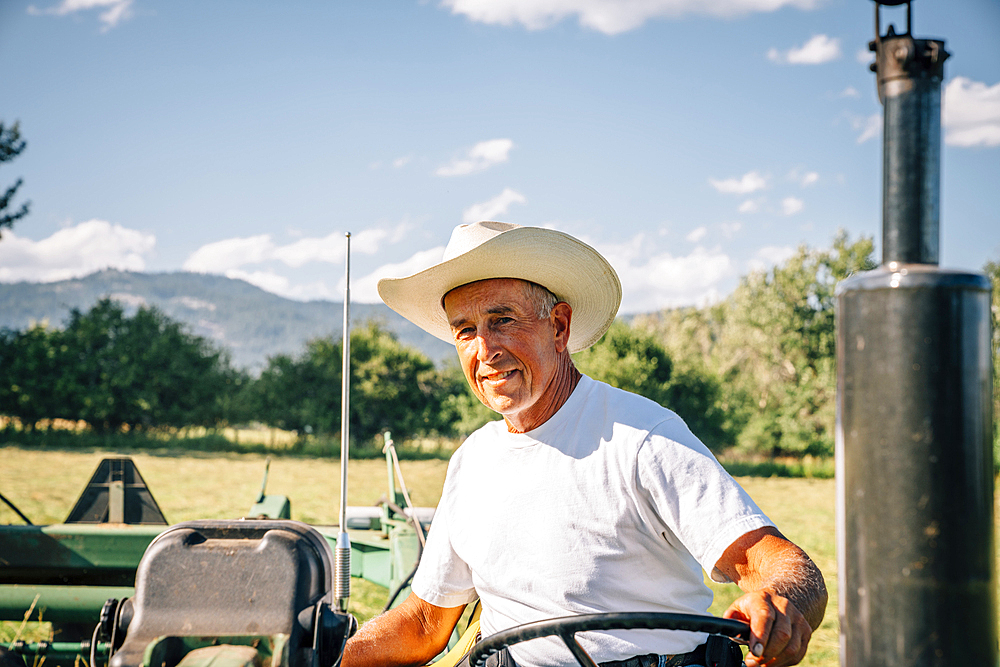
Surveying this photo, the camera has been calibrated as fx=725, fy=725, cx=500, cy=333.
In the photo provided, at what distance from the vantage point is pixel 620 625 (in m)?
1.07

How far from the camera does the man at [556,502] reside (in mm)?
1550

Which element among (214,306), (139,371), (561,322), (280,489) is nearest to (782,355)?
(280,489)

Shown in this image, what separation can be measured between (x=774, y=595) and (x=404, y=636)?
3.76ft

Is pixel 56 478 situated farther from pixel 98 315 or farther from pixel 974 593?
pixel 974 593

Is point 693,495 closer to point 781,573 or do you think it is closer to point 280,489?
point 781,573

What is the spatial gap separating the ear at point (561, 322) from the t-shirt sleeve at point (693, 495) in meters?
0.48

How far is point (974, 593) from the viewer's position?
661 millimetres

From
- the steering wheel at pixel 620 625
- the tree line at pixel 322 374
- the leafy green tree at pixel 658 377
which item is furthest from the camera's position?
the tree line at pixel 322 374

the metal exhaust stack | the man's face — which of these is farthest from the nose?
the metal exhaust stack

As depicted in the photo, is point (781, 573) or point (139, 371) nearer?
point (781, 573)

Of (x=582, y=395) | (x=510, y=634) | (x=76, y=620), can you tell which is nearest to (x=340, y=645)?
(x=510, y=634)

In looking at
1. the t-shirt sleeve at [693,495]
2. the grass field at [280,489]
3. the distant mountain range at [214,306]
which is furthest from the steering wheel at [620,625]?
the distant mountain range at [214,306]

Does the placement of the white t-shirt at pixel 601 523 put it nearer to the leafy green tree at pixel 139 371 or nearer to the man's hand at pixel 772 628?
the man's hand at pixel 772 628

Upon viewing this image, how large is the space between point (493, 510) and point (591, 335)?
827mm
